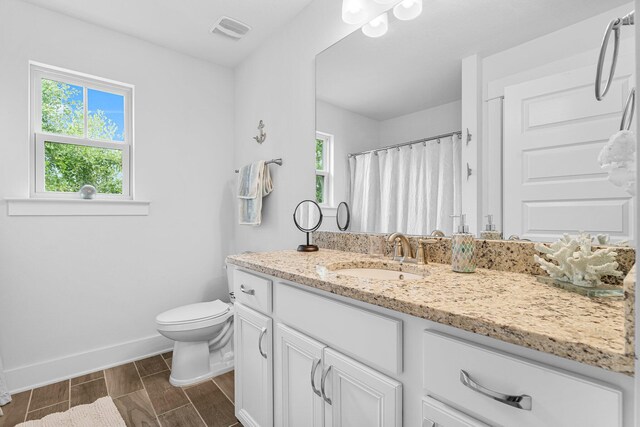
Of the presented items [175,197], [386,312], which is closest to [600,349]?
[386,312]

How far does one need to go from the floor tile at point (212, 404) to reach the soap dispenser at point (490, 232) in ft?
5.16

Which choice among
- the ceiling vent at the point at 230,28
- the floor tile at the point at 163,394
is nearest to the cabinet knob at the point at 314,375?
the floor tile at the point at 163,394

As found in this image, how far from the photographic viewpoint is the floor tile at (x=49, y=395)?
1.84m

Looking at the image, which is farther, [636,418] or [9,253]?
[9,253]

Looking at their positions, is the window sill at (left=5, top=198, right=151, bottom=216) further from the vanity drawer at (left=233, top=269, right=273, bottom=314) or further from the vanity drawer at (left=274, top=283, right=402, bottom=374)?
the vanity drawer at (left=274, top=283, right=402, bottom=374)

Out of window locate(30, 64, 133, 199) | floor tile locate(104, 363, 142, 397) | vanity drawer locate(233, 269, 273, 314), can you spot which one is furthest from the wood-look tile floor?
window locate(30, 64, 133, 199)

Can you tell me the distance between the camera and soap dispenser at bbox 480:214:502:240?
3.84ft

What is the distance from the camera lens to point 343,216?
1857 millimetres

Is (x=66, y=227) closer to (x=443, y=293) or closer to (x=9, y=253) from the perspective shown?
(x=9, y=253)

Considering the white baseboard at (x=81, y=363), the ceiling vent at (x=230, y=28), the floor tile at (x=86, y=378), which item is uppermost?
the ceiling vent at (x=230, y=28)

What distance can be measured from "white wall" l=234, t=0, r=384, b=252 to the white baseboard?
105 centimetres

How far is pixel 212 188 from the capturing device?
9.29 feet

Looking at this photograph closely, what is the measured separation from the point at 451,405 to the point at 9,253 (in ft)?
8.45

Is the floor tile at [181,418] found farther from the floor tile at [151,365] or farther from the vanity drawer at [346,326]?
the vanity drawer at [346,326]
